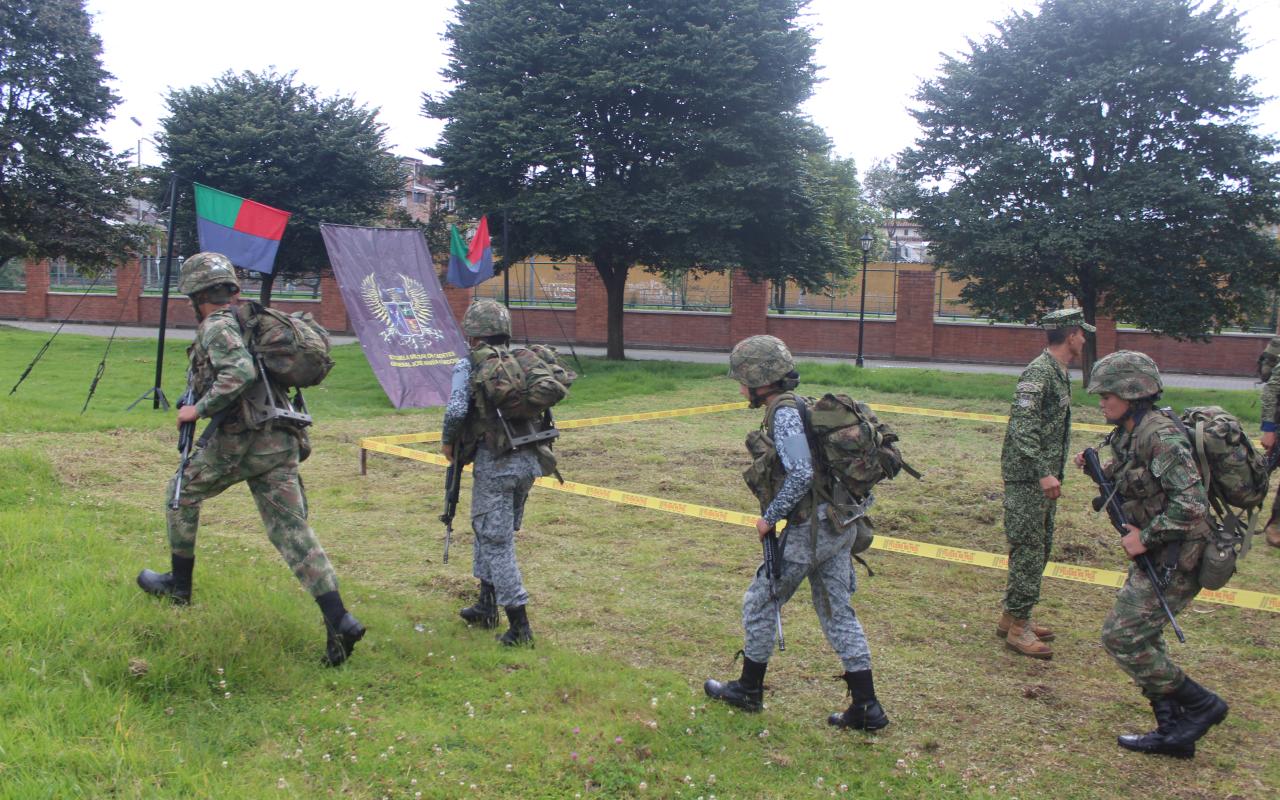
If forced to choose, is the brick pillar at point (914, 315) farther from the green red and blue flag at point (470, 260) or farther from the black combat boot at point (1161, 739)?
the black combat boot at point (1161, 739)

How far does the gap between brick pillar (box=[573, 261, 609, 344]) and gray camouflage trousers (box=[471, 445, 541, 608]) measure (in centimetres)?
2665

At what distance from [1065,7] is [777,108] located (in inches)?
233

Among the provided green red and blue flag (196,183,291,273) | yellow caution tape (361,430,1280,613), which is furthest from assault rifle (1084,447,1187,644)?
green red and blue flag (196,183,291,273)

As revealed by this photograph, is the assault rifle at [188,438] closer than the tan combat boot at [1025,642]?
Yes

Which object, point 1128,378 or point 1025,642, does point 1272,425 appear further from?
point 1128,378

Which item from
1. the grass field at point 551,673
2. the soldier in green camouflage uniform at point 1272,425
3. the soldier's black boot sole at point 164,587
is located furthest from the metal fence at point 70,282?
the soldier in green camouflage uniform at point 1272,425

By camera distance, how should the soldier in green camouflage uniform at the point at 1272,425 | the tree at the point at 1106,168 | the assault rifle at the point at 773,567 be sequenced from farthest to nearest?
the tree at the point at 1106,168 < the soldier in green camouflage uniform at the point at 1272,425 < the assault rifle at the point at 773,567

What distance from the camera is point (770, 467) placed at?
4199mm

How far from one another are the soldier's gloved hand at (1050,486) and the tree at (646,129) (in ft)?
51.2

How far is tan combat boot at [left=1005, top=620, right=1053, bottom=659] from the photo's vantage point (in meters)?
5.29

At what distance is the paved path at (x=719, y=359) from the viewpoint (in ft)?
80.6

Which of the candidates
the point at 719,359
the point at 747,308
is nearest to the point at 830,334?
the point at 747,308

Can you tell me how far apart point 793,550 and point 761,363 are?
0.83m

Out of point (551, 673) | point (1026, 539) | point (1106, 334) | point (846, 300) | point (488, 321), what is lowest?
point (551, 673)
